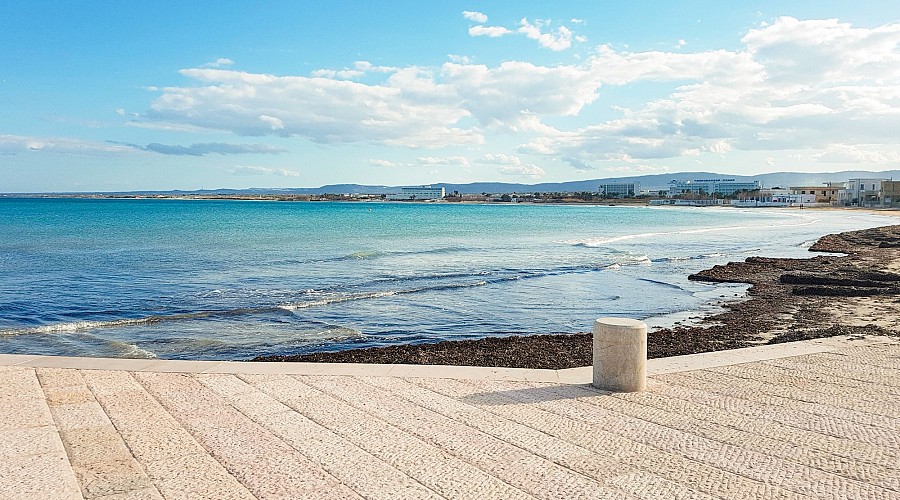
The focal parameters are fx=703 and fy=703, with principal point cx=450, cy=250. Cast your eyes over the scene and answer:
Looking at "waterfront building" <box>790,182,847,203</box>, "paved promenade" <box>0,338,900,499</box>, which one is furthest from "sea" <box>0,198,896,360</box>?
"waterfront building" <box>790,182,847,203</box>

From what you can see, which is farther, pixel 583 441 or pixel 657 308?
pixel 657 308

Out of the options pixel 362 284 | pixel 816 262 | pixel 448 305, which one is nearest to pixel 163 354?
pixel 448 305

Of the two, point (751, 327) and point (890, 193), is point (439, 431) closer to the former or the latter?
point (751, 327)

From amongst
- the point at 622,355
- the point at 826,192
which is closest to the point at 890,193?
the point at 826,192

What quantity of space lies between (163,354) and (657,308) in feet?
37.6

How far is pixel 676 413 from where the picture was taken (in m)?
6.98

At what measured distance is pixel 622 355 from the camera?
7.73m

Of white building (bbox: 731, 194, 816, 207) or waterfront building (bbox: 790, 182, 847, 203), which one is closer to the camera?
waterfront building (bbox: 790, 182, 847, 203)

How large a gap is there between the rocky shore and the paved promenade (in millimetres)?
2302

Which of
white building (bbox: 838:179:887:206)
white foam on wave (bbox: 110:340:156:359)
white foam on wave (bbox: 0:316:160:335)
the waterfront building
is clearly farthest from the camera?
the waterfront building

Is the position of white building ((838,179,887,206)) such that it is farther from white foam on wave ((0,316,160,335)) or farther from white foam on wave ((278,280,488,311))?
white foam on wave ((0,316,160,335))

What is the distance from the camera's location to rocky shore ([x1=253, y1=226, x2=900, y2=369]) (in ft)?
36.9

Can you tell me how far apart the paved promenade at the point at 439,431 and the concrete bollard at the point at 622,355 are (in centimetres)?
19

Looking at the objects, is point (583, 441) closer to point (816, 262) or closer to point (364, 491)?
point (364, 491)
